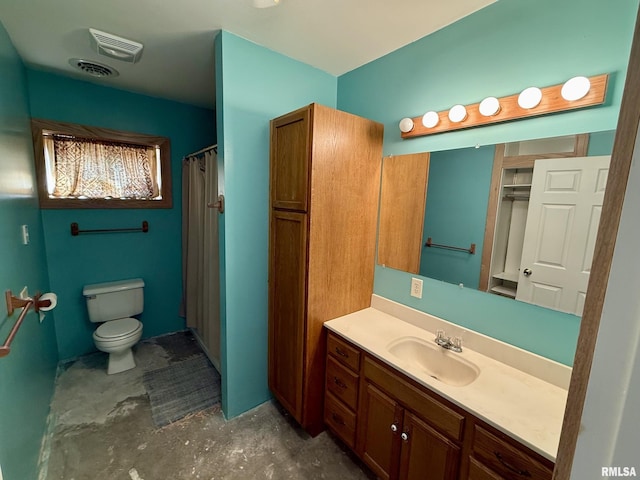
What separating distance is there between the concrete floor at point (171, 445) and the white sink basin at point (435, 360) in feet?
2.39

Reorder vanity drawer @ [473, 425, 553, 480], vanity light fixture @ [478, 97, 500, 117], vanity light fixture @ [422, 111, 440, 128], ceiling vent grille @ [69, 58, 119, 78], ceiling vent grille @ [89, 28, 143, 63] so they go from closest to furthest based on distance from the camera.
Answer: vanity drawer @ [473, 425, 553, 480], vanity light fixture @ [478, 97, 500, 117], vanity light fixture @ [422, 111, 440, 128], ceiling vent grille @ [89, 28, 143, 63], ceiling vent grille @ [69, 58, 119, 78]

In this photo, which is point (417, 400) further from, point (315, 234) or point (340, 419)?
point (315, 234)

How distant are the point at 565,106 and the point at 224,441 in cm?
256

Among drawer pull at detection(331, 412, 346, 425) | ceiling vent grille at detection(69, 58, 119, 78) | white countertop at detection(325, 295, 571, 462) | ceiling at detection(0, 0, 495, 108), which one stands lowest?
drawer pull at detection(331, 412, 346, 425)

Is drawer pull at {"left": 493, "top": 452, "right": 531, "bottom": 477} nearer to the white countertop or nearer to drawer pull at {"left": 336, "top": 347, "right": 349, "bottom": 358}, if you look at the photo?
the white countertop

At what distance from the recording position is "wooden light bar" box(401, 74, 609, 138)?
3.60 ft

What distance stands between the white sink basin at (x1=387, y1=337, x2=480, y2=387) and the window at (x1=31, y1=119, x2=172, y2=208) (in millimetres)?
A: 2644

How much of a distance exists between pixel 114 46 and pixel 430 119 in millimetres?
1997

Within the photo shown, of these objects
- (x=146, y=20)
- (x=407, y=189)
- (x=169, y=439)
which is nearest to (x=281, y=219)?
(x=407, y=189)

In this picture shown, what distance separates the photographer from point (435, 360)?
5.01 feet

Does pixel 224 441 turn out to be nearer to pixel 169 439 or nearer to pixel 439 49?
pixel 169 439

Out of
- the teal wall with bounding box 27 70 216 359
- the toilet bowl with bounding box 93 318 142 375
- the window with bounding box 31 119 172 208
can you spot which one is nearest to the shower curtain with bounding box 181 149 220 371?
the teal wall with bounding box 27 70 216 359

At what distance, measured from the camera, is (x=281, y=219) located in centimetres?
185

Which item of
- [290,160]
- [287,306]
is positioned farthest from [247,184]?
[287,306]
